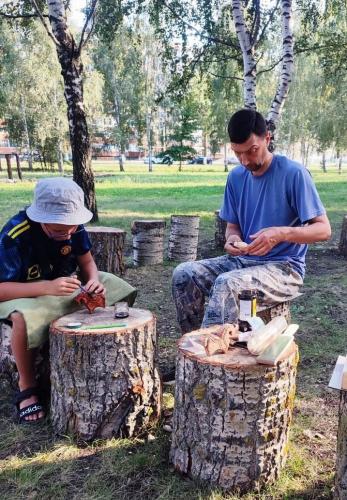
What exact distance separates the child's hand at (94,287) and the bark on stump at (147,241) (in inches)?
131

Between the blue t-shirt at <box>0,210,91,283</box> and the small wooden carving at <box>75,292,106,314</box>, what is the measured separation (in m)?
0.30

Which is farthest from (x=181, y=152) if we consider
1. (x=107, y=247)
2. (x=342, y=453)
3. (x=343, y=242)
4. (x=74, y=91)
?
(x=342, y=453)

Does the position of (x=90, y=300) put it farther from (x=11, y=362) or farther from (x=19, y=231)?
(x=11, y=362)

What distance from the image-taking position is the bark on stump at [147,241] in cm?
634

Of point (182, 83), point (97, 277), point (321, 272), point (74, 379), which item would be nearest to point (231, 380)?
point (74, 379)

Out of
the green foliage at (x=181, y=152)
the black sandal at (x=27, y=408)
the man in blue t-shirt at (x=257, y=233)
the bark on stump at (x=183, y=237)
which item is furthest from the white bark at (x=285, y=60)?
the green foliage at (x=181, y=152)

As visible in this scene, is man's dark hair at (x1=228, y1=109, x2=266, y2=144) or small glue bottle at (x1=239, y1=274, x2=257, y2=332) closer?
small glue bottle at (x1=239, y1=274, x2=257, y2=332)

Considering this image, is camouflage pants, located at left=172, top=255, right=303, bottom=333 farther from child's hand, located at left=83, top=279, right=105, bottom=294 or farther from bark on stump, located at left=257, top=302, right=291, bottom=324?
child's hand, located at left=83, top=279, right=105, bottom=294

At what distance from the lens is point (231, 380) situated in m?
2.09

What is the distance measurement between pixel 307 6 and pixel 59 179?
32.5 feet

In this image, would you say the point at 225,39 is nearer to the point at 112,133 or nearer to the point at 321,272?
the point at 321,272

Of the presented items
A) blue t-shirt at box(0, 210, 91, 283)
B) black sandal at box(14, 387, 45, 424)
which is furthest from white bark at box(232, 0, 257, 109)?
black sandal at box(14, 387, 45, 424)

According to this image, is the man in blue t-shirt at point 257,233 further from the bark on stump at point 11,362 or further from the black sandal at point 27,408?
the black sandal at point 27,408

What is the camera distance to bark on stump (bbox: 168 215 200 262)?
6.50 m
